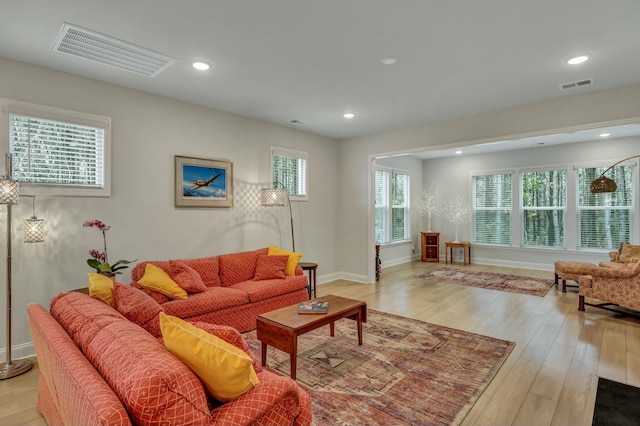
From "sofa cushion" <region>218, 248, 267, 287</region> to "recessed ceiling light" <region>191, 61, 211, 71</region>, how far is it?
225cm

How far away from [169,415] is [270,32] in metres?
2.61

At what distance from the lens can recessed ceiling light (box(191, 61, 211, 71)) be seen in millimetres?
3208

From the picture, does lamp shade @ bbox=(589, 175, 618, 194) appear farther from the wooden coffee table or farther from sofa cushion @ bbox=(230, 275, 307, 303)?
sofa cushion @ bbox=(230, 275, 307, 303)

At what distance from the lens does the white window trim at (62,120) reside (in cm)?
308

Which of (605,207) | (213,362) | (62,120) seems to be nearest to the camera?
(213,362)

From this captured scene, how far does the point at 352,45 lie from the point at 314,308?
7.63ft

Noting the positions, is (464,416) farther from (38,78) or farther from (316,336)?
(38,78)

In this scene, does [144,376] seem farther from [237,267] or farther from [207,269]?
[237,267]

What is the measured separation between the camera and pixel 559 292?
17.7 feet

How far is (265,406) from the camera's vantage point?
140 cm

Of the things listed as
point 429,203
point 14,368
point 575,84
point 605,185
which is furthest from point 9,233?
point 429,203

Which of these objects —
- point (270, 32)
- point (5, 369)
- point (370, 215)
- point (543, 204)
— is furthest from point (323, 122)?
point (543, 204)

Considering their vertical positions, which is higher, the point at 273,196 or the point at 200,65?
the point at 200,65

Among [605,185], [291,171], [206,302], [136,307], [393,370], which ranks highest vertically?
[291,171]
